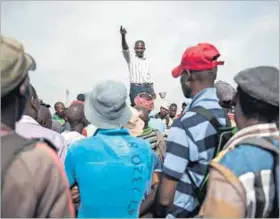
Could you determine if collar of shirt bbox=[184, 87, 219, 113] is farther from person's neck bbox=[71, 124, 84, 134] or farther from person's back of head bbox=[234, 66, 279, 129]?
person's neck bbox=[71, 124, 84, 134]

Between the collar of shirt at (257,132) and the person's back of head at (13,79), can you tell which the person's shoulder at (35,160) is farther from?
the collar of shirt at (257,132)

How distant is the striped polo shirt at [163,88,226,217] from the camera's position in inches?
104

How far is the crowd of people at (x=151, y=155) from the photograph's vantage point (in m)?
1.69

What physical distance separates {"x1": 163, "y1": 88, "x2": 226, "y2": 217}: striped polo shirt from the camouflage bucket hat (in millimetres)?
1190

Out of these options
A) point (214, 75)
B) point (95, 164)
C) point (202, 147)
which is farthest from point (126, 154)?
point (214, 75)

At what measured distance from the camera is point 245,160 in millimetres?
1927

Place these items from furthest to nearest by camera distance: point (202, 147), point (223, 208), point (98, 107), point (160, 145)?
1. point (160, 145)
2. point (98, 107)
3. point (202, 147)
4. point (223, 208)

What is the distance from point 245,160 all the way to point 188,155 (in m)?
0.77

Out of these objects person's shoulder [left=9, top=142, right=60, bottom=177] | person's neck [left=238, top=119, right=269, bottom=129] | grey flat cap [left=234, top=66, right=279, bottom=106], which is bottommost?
person's shoulder [left=9, top=142, right=60, bottom=177]

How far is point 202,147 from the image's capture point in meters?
2.68

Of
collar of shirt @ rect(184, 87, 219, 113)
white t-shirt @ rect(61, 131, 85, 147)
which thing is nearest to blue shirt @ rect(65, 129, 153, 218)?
collar of shirt @ rect(184, 87, 219, 113)

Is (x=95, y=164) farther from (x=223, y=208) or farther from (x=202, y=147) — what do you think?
(x=223, y=208)

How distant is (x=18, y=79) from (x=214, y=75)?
1.64 m

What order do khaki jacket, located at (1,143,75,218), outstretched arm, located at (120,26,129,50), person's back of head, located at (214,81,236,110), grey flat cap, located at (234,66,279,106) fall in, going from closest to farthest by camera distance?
khaki jacket, located at (1,143,75,218) < grey flat cap, located at (234,66,279,106) < person's back of head, located at (214,81,236,110) < outstretched arm, located at (120,26,129,50)
